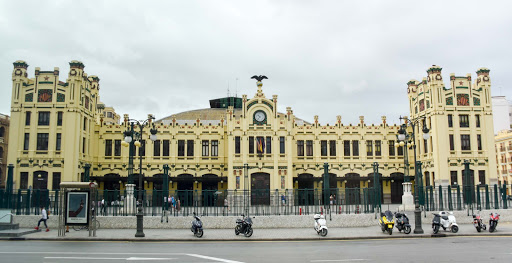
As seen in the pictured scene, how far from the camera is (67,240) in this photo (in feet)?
71.5

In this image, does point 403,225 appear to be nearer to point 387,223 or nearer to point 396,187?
point 387,223

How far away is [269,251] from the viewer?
1714 cm

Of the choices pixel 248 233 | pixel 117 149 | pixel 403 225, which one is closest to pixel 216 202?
pixel 248 233

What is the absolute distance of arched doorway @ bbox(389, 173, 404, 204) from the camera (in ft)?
167

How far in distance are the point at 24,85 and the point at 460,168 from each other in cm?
4838

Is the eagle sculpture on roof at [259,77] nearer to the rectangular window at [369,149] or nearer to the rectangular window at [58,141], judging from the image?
the rectangular window at [369,149]

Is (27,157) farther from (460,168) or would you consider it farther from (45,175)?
(460,168)

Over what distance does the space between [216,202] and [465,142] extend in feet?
111

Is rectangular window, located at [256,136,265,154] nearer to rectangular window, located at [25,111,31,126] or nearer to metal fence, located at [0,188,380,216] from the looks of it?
metal fence, located at [0,188,380,216]

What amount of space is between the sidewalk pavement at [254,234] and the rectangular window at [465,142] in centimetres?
2330

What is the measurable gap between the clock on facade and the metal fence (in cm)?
2194

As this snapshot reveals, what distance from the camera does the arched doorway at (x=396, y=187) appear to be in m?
51.0

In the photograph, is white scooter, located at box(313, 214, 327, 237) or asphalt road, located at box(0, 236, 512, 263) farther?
white scooter, located at box(313, 214, 327, 237)

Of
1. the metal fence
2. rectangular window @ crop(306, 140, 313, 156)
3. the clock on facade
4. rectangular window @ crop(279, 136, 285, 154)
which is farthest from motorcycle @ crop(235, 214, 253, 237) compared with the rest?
rectangular window @ crop(306, 140, 313, 156)
